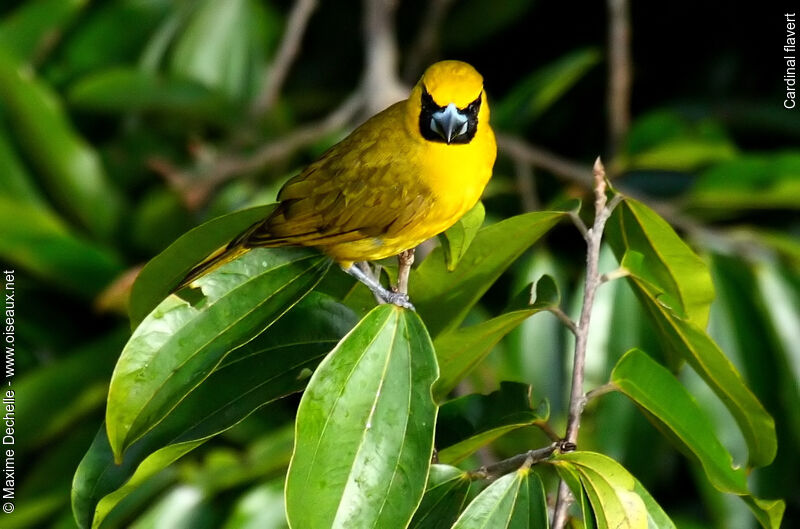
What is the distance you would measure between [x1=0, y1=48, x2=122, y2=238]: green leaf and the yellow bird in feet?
5.07

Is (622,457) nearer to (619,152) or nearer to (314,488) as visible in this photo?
(619,152)

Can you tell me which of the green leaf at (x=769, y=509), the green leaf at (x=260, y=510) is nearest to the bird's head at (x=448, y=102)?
the green leaf at (x=769, y=509)

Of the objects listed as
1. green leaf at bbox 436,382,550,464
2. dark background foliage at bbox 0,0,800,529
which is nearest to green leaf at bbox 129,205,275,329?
green leaf at bbox 436,382,550,464

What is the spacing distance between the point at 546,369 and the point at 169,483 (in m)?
0.92

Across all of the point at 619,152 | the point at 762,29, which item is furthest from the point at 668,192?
the point at 762,29

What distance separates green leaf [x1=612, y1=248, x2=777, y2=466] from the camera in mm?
1188

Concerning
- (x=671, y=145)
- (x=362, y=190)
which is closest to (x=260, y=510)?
(x=362, y=190)

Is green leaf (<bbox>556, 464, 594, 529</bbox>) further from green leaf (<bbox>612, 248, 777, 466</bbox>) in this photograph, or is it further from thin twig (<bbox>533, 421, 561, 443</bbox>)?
green leaf (<bbox>612, 248, 777, 466</bbox>)

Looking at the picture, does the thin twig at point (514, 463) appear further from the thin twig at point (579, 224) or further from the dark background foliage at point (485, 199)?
the dark background foliage at point (485, 199)

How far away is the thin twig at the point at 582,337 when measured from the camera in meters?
1.10

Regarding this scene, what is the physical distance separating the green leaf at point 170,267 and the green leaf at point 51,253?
1424 mm

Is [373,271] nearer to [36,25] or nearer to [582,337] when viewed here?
[582,337]

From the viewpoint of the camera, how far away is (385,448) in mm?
1049

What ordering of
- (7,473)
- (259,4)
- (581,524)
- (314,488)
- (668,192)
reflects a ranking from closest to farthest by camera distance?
(314,488) < (581,524) < (7,473) < (668,192) < (259,4)
